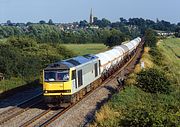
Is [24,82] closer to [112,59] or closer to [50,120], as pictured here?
[112,59]

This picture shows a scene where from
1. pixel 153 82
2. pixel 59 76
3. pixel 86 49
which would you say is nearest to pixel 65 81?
pixel 59 76

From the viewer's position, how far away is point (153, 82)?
1216 inches

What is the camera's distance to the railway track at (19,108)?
76.9 feet

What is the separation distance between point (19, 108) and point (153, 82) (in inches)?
401

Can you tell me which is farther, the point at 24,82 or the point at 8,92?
the point at 24,82

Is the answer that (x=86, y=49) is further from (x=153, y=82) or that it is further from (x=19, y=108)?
(x=19, y=108)

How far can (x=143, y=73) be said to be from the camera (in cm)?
3225

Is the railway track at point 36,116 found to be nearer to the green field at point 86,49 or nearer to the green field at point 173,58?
the green field at point 173,58

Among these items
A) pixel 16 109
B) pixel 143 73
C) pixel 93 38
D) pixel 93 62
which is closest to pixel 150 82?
pixel 143 73

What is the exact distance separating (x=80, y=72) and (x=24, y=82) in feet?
37.7

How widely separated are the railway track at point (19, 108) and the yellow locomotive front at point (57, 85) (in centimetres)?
193

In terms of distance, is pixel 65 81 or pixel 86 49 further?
pixel 86 49

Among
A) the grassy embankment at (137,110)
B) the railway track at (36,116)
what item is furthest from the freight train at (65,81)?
the grassy embankment at (137,110)

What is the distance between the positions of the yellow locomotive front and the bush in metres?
7.94
